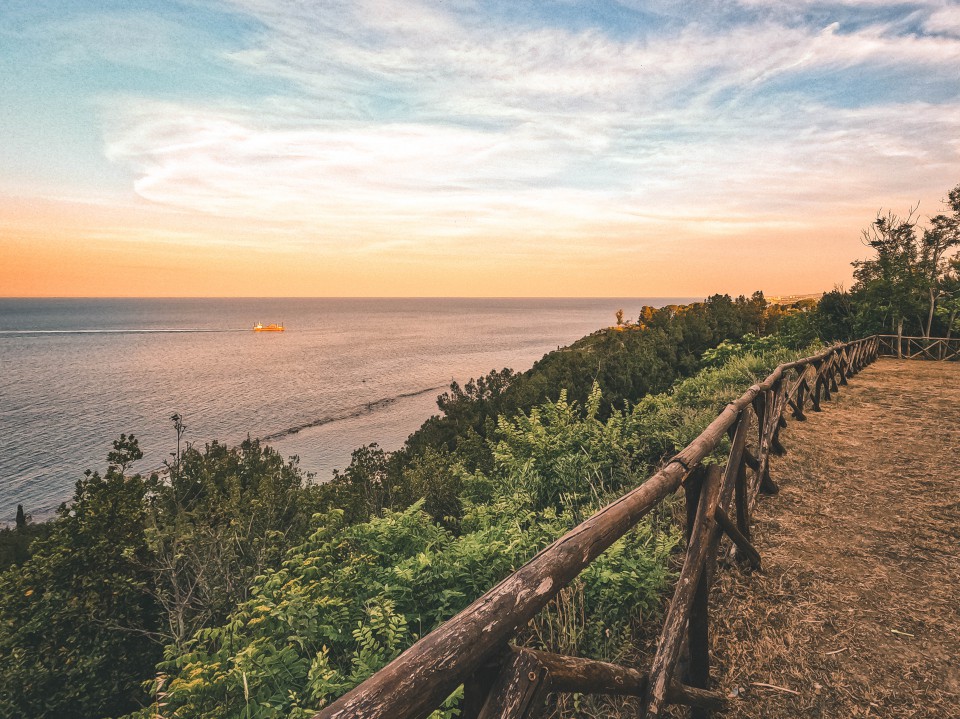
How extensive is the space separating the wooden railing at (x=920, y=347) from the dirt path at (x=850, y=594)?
15025mm

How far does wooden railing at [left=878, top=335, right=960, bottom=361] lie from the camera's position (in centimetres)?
1783

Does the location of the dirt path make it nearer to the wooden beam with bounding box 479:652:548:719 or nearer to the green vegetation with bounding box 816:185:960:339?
the wooden beam with bounding box 479:652:548:719

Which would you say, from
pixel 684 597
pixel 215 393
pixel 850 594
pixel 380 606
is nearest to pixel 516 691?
pixel 684 597

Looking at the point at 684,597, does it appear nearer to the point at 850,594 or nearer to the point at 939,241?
the point at 850,594

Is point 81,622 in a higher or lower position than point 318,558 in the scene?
lower

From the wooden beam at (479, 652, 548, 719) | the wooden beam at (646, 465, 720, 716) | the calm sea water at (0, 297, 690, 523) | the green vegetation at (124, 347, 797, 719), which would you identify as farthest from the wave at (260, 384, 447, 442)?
the wooden beam at (479, 652, 548, 719)

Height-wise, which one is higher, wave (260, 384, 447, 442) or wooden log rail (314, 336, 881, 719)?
wooden log rail (314, 336, 881, 719)

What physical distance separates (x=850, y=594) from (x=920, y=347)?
20.4 meters

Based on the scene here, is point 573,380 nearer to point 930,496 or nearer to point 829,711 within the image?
point 930,496

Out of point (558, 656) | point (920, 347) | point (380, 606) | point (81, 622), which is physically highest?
point (920, 347)

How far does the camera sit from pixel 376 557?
14.9 ft

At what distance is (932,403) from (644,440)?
21.6 feet

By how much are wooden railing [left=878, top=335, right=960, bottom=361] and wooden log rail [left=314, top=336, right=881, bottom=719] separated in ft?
65.8

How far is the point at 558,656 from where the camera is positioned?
5.24ft
